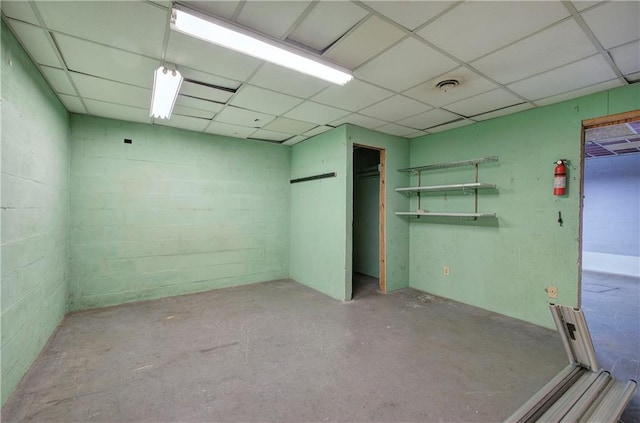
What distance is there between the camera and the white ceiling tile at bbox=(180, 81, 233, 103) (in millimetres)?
2786

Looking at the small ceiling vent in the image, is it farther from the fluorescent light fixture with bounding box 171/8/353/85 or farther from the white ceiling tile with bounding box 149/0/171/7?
the white ceiling tile with bounding box 149/0/171/7

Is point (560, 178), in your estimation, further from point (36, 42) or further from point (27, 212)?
point (27, 212)

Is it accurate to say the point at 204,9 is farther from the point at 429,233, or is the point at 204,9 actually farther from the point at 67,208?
the point at 429,233

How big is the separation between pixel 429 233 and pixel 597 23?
10.1ft

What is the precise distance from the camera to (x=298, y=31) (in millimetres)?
1940

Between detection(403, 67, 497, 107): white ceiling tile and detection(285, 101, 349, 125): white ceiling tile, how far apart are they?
0.92 meters

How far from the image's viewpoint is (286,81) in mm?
2641

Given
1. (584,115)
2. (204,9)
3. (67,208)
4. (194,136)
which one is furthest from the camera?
(194,136)

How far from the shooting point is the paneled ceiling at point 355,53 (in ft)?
5.65

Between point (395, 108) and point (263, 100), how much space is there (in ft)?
5.15

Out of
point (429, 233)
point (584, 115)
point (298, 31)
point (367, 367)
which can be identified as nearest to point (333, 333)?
point (367, 367)

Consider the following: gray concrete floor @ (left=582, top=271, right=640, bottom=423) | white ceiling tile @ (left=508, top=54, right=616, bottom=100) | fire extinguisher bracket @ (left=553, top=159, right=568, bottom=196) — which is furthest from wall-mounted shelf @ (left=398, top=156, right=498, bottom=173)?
gray concrete floor @ (left=582, top=271, right=640, bottom=423)

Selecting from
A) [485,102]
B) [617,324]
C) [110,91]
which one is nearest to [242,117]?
[110,91]

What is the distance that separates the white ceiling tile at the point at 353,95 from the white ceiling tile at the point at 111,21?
1538 millimetres
